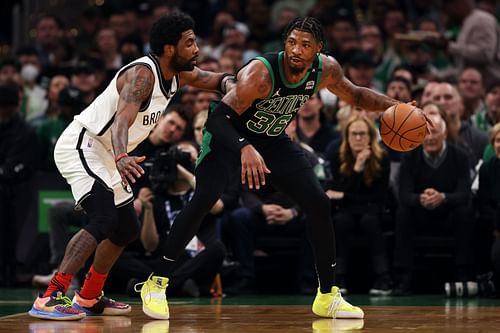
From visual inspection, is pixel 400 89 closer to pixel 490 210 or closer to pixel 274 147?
pixel 490 210

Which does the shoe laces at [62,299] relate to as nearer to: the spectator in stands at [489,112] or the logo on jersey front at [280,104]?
the logo on jersey front at [280,104]

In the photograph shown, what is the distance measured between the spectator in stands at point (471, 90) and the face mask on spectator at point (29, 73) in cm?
548

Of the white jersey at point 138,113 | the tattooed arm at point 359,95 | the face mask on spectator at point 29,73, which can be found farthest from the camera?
the face mask on spectator at point 29,73

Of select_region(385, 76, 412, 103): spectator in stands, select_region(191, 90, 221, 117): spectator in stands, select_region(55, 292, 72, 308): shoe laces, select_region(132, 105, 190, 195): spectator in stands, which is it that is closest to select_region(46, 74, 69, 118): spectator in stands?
select_region(191, 90, 221, 117): spectator in stands

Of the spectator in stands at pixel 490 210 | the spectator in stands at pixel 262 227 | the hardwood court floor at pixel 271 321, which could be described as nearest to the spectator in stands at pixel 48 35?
the spectator in stands at pixel 262 227

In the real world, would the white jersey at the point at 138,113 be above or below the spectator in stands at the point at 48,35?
below

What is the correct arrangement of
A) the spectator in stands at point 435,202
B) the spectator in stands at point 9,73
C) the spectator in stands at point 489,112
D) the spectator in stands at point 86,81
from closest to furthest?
the spectator in stands at point 435,202 → the spectator in stands at point 489,112 → the spectator in stands at point 86,81 → the spectator in stands at point 9,73

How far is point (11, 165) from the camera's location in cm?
1182

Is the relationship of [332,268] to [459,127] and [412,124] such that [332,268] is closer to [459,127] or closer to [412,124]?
[412,124]

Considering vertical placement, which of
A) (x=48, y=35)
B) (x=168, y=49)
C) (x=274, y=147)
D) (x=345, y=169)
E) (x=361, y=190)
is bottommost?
(x=361, y=190)

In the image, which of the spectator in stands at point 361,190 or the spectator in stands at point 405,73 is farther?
the spectator in stands at point 405,73

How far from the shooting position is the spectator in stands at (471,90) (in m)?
12.3

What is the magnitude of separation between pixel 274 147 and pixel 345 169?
10.3 ft

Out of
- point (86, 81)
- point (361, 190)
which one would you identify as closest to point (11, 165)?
point (86, 81)
